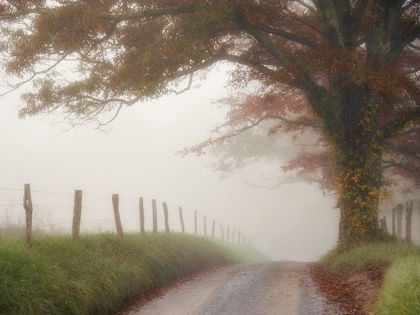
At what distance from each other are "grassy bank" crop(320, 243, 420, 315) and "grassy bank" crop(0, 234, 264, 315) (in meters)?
4.51

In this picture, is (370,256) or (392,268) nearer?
(392,268)

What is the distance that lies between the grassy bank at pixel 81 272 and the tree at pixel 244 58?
13.2 ft

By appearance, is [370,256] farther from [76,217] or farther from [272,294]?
[76,217]

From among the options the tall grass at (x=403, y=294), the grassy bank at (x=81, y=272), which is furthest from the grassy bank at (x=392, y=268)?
the grassy bank at (x=81, y=272)

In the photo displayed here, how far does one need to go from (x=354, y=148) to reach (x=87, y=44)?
320 inches

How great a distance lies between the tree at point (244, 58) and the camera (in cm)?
1015

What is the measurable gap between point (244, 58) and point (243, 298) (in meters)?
7.06

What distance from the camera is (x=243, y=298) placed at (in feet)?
26.5

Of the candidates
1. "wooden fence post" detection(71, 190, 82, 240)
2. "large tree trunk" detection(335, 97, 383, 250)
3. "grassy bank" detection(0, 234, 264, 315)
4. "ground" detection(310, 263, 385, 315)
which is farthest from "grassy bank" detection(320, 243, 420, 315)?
"wooden fence post" detection(71, 190, 82, 240)

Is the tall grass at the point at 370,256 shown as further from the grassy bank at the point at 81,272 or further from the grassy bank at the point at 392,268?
the grassy bank at the point at 81,272

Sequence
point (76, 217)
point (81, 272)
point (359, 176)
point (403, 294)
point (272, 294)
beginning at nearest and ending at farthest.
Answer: point (403, 294), point (81, 272), point (272, 294), point (76, 217), point (359, 176)

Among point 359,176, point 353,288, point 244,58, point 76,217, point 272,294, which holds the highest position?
point 244,58

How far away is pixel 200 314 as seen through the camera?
702cm

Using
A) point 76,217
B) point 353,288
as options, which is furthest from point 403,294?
point 76,217
